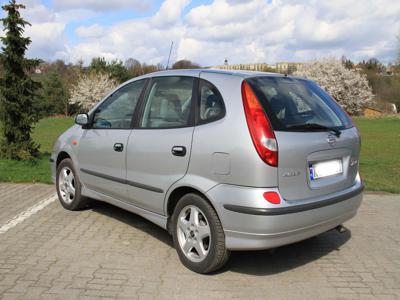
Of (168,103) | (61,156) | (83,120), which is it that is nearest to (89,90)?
(61,156)

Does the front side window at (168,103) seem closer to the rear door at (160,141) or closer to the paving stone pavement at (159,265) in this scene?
the rear door at (160,141)

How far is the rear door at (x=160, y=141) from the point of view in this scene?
13.1 ft

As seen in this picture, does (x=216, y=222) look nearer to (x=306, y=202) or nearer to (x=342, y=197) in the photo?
(x=306, y=202)

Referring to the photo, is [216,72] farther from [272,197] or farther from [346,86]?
[346,86]

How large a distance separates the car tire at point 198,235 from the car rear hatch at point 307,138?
2.24ft

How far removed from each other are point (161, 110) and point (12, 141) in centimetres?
683

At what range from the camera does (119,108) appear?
4988mm

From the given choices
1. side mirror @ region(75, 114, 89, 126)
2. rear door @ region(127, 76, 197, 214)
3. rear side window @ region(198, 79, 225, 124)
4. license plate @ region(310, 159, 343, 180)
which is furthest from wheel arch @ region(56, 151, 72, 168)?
license plate @ region(310, 159, 343, 180)

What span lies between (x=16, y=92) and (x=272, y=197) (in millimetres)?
8080

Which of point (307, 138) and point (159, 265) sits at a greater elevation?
point (307, 138)

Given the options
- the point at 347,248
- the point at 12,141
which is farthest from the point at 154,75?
the point at 12,141

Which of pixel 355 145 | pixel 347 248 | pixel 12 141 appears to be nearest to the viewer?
pixel 355 145

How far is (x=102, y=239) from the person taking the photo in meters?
4.80

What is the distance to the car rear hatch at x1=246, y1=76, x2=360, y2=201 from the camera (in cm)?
350
